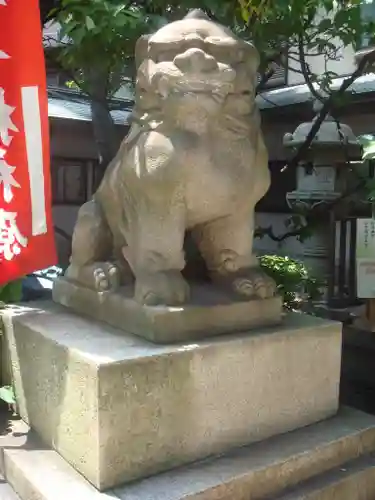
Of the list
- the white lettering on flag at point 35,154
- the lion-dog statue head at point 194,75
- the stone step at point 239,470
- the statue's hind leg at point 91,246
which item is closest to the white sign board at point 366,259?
the stone step at point 239,470

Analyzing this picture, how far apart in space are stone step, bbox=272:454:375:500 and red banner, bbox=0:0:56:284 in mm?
1147

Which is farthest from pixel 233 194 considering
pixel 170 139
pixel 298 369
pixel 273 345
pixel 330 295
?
pixel 330 295

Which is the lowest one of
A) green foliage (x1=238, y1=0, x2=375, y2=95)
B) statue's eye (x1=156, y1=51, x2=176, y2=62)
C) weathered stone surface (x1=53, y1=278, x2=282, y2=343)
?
weathered stone surface (x1=53, y1=278, x2=282, y2=343)

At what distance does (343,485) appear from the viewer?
1845 mm

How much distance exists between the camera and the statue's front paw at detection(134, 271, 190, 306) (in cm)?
181

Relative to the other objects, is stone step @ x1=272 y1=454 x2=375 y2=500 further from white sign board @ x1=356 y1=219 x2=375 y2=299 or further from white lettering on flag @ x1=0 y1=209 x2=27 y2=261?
white lettering on flag @ x1=0 y1=209 x2=27 y2=261

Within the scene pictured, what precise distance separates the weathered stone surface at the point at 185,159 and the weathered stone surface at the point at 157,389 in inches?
6.1

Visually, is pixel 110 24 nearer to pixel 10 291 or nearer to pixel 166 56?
pixel 166 56

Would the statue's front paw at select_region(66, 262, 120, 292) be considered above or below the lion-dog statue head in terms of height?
below

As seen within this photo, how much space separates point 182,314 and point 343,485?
77 centimetres

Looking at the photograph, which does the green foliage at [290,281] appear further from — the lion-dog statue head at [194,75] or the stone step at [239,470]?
the lion-dog statue head at [194,75]

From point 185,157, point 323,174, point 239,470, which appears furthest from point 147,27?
point 323,174

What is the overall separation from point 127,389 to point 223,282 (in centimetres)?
62

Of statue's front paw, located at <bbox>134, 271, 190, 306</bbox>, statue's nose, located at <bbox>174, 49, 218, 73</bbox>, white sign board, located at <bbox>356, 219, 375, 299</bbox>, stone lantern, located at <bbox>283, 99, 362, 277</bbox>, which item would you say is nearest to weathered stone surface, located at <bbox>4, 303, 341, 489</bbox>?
statue's front paw, located at <bbox>134, 271, 190, 306</bbox>
